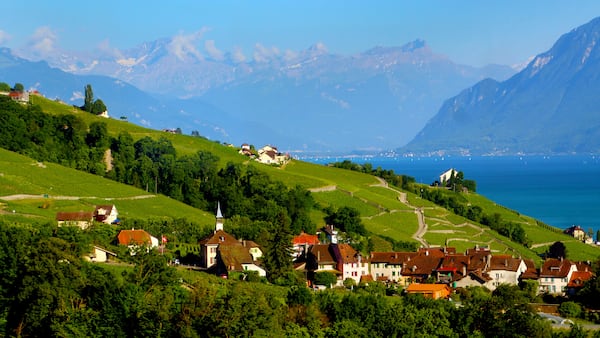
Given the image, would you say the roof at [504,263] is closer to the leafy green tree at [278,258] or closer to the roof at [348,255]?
the roof at [348,255]

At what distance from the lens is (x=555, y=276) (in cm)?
7156

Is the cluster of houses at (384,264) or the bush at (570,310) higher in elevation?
the cluster of houses at (384,264)

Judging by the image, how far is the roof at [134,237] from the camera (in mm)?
64938

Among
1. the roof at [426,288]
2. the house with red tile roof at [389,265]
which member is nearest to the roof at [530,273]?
the house with red tile roof at [389,265]

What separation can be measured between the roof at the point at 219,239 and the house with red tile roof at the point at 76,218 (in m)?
8.59

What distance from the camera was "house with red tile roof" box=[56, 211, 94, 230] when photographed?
2724 inches

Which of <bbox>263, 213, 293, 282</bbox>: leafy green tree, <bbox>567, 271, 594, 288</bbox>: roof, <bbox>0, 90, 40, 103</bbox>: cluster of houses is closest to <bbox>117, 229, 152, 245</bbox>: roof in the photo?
<bbox>263, 213, 293, 282</bbox>: leafy green tree

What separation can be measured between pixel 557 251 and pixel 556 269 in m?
26.2

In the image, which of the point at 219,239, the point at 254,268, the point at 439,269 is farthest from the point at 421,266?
the point at 219,239

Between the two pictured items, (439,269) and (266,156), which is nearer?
(439,269)

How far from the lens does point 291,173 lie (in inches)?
4845

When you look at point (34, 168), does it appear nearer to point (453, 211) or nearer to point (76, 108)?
point (76, 108)

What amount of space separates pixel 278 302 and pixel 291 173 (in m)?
76.0

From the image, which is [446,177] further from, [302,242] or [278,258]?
[278,258]
